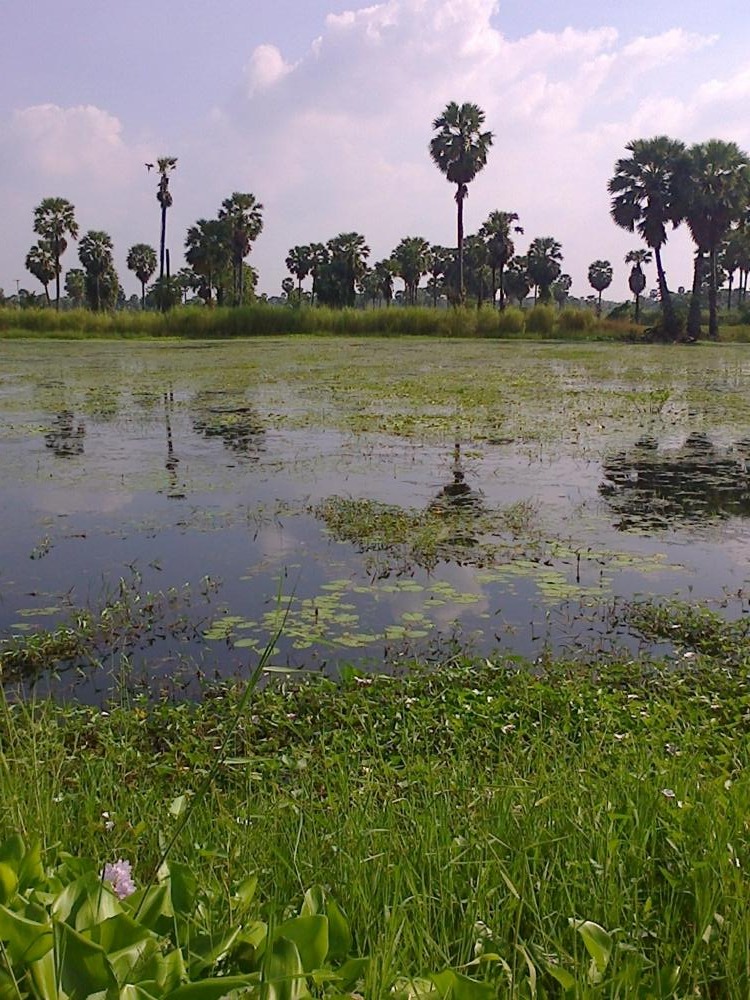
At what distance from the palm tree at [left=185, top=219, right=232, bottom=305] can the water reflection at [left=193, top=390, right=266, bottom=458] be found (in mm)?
38620

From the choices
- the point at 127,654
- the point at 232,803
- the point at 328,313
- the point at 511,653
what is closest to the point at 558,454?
the point at 511,653

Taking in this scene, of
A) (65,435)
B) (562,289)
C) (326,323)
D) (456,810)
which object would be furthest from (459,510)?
(562,289)

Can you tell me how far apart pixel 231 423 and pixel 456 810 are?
9831mm

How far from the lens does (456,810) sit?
2.25 metres

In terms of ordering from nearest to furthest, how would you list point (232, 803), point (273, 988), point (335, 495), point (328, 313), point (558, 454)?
point (273, 988), point (232, 803), point (335, 495), point (558, 454), point (328, 313)

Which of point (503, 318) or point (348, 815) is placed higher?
point (503, 318)

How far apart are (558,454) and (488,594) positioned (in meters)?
4.89

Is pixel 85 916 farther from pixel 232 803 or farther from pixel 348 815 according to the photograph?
pixel 232 803

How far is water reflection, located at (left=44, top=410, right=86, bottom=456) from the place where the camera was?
9422 millimetres

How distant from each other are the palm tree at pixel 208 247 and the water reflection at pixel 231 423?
38620mm

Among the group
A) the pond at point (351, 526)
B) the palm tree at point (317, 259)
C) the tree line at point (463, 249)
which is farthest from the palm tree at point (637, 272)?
the pond at point (351, 526)

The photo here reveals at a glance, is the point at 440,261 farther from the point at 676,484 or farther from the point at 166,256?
the point at 676,484

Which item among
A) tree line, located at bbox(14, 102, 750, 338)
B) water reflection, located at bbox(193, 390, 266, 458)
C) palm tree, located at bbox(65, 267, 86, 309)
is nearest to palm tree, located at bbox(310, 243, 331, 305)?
tree line, located at bbox(14, 102, 750, 338)

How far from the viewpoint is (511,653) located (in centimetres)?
407
